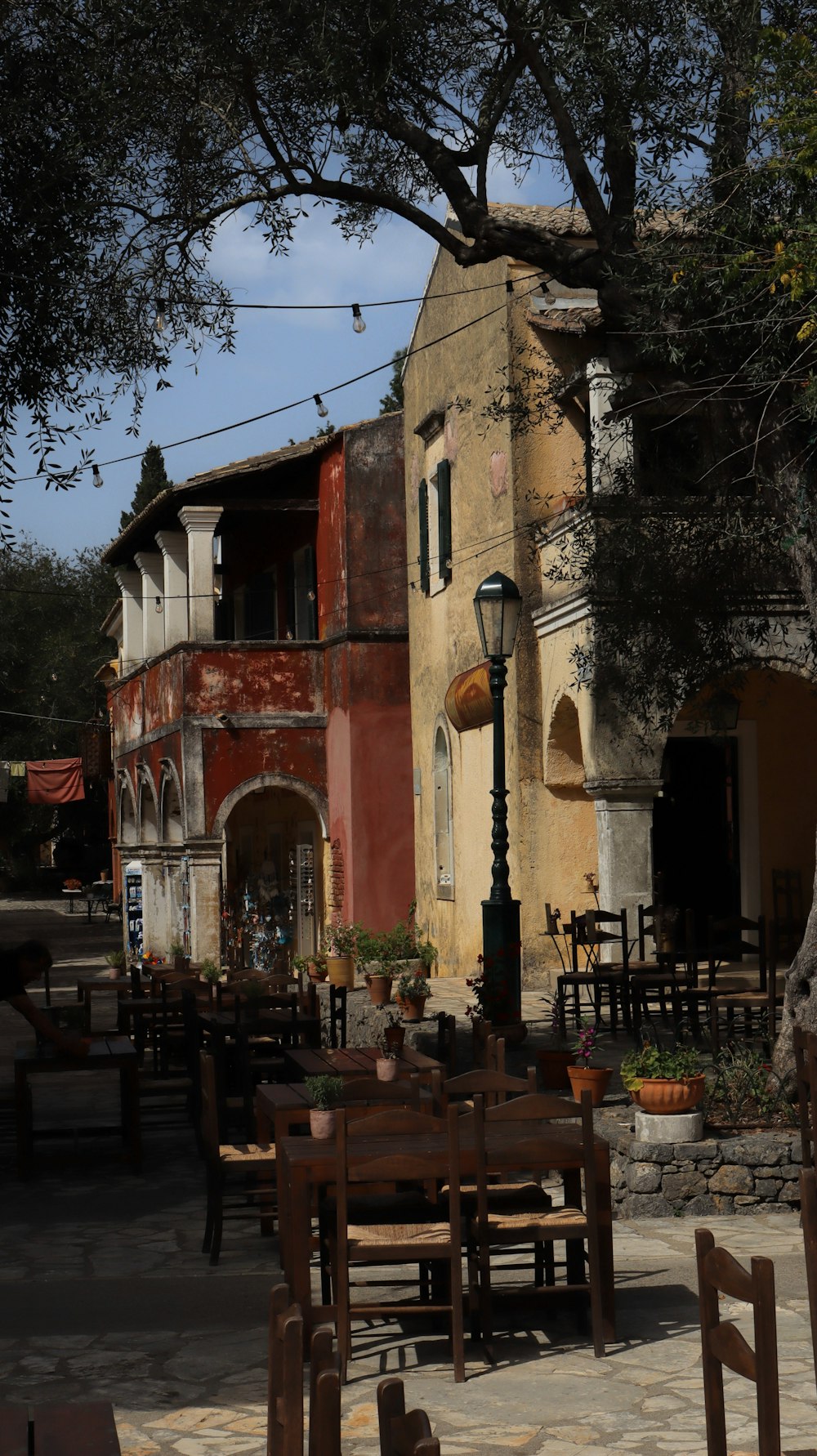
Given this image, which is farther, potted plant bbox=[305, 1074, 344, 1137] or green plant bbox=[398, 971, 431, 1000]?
green plant bbox=[398, 971, 431, 1000]

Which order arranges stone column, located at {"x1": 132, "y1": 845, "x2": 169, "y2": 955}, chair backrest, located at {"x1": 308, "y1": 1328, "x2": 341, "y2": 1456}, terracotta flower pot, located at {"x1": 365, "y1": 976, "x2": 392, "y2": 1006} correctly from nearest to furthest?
chair backrest, located at {"x1": 308, "y1": 1328, "x2": 341, "y2": 1456}
terracotta flower pot, located at {"x1": 365, "y1": 976, "x2": 392, "y2": 1006}
stone column, located at {"x1": 132, "y1": 845, "x2": 169, "y2": 955}

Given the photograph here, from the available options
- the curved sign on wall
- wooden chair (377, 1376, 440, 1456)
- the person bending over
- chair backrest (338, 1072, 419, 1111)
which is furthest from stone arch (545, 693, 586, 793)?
wooden chair (377, 1376, 440, 1456)

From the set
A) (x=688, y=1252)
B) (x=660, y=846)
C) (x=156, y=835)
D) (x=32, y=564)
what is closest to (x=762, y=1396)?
(x=688, y=1252)

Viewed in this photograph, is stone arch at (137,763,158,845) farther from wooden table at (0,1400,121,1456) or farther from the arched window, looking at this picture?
wooden table at (0,1400,121,1456)

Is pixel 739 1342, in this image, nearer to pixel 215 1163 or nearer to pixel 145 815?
pixel 215 1163

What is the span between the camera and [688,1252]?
7.61 meters

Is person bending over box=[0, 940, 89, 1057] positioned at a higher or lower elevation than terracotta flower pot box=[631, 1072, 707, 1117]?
higher

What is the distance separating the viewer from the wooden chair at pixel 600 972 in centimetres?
1344

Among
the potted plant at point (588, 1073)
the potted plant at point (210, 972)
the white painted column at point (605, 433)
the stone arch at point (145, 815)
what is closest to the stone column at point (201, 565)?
the stone arch at point (145, 815)

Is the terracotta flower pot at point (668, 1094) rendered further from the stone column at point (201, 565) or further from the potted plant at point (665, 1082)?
the stone column at point (201, 565)

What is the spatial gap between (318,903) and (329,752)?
92.3 inches

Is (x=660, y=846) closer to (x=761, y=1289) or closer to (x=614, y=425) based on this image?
(x=614, y=425)

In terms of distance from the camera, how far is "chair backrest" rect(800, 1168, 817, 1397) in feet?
14.0

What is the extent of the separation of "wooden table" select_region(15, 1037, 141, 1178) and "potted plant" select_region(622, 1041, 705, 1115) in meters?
2.89
